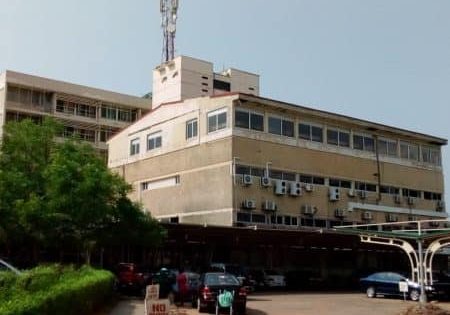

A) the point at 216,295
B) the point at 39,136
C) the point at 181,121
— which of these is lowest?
the point at 216,295

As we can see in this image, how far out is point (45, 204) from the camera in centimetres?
3161

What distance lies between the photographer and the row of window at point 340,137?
4556 centimetres

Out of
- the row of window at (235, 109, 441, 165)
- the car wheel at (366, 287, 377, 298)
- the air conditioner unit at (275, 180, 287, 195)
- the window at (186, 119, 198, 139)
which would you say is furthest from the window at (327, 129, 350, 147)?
the car wheel at (366, 287, 377, 298)

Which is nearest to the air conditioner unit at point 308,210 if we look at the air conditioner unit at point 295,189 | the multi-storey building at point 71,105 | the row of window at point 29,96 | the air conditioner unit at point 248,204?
the air conditioner unit at point 295,189

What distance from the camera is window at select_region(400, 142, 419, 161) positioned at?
55.4m

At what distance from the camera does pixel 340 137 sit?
5066cm

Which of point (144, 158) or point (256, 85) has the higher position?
point (256, 85)

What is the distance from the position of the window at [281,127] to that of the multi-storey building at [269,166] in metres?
0.07

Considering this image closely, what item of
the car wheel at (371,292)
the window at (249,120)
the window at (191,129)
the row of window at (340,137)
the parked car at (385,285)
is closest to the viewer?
the parked car at (385,285)

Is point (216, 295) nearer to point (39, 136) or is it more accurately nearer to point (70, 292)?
point (70, 292)

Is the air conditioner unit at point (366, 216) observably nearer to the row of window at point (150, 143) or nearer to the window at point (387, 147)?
the window at point (387, 147)

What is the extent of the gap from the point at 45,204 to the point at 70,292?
18168 millimetres

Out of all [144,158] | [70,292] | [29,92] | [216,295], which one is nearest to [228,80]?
[29,92]

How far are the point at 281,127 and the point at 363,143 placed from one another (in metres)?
8.91
